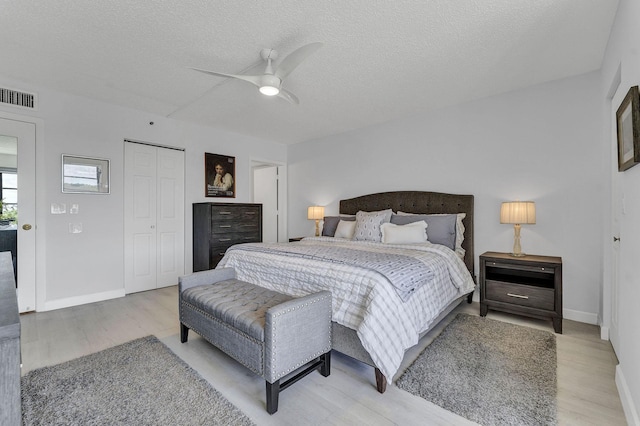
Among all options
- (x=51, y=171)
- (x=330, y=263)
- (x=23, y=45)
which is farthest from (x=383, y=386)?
(x=51, y=171)

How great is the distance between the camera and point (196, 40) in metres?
2.37

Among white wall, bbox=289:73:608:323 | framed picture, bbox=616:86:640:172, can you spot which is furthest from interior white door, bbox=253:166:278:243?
framed picture, bbox=616:86:640:172

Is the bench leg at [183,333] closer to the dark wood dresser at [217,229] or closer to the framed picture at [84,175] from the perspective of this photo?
the dark wood dresser at [217,229]

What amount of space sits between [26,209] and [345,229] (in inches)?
Result: 143

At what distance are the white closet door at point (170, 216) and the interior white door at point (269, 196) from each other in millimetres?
1873

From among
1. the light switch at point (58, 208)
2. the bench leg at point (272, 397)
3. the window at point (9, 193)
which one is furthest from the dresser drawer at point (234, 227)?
the bench leg at point (272, 397)

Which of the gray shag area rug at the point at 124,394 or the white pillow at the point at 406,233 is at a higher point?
the white pillow at the point at 406,233

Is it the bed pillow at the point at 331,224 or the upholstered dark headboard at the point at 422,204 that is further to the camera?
the bed pillow at the point at 331,224

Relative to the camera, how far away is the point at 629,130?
1707 mm

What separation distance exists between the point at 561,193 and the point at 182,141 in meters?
4.80

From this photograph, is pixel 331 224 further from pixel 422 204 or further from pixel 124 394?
pixel 124 394

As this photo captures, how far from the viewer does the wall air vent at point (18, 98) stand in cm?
307

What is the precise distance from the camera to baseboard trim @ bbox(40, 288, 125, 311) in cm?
337

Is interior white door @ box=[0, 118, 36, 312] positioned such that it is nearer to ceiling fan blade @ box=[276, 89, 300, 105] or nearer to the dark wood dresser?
the dark wood dresser
